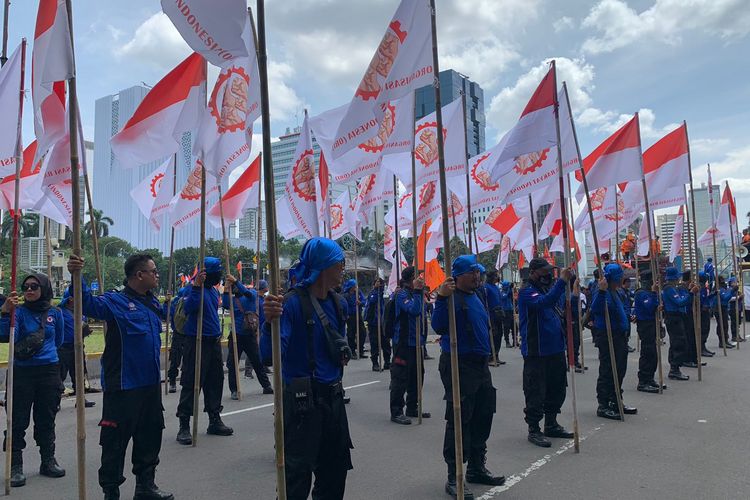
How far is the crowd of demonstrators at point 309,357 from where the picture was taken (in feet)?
11.1

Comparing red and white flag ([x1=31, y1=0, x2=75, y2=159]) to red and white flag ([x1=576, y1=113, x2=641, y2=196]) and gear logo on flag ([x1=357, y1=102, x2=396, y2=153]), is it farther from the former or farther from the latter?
red and white flag ([x1=576, y1=113, x2=641, y2=196])

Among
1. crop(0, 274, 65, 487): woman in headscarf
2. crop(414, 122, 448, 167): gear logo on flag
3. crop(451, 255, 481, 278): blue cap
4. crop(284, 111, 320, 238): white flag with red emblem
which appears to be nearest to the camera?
crop(451, 255, 481, 278): blue cap

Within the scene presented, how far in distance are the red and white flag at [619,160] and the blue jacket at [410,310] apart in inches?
122

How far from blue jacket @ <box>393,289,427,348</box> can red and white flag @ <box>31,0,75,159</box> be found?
4.22 metres

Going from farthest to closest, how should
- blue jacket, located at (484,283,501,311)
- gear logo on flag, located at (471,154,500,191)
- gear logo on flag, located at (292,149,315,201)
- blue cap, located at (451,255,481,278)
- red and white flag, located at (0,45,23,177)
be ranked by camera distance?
gear logo on flag, located at (471,154,500,191) → blue jacket, located at (484,283,501,311) → gear logo on flag, located at (292,149,315,201) → red and white flag, located at (0,45,23,177) → blue cap, located at (451,255,481,278)

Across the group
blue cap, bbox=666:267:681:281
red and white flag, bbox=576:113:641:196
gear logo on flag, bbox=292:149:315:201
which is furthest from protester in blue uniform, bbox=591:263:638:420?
gear logo on flag, bbox=292:149:315:201

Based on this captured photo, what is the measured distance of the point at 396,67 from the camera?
195 inches

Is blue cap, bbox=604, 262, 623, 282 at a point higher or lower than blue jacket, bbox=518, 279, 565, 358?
higher

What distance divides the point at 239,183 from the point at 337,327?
7945 millimetres

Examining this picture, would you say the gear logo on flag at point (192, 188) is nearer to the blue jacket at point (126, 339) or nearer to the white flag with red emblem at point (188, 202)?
the white flag with red emblem at point (188, 202)

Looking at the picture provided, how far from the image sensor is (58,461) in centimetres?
591

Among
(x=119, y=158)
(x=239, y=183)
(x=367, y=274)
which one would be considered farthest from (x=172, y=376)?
(x=367, y=274)

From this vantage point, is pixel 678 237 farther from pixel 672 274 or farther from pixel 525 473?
pixel 525 473

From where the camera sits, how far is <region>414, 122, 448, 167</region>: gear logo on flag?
9270 mm
